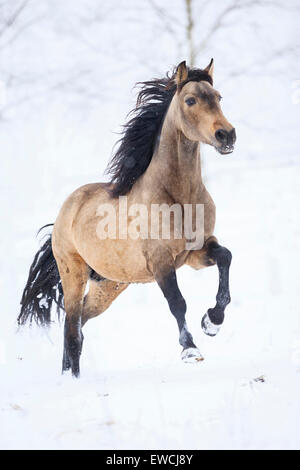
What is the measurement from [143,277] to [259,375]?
1.35 m

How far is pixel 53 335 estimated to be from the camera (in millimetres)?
9008

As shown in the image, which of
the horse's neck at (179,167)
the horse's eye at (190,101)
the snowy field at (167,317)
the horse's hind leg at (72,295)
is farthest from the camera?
the horse's hind leg at (72,295)

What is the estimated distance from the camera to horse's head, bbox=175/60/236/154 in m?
4.43

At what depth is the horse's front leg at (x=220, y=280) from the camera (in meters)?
4.82

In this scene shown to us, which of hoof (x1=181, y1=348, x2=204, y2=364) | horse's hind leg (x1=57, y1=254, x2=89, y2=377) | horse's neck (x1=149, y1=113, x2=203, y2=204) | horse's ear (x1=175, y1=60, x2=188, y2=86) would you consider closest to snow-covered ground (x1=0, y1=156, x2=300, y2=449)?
hoof (x1=181, y1=348, x2=204, y2=364)

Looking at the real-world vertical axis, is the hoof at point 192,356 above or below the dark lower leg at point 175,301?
below

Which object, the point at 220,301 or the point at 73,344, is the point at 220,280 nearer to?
the point at 220,301

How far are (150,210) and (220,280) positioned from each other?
0.80 m

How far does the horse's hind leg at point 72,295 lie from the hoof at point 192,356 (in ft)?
5.75

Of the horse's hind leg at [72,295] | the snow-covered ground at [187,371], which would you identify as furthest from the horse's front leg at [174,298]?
the horse's hind leg at [72,295]

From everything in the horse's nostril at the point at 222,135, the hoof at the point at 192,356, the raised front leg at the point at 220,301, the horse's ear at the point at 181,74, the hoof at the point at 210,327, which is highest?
the horse's ear at the point at 181,74

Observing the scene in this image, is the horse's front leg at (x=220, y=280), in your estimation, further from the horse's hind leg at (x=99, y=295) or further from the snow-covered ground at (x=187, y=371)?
the horse's hind leg at (x=99, y=295)

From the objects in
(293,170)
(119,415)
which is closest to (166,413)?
(119,415)

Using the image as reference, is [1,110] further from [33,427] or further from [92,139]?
[33,427]
